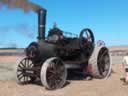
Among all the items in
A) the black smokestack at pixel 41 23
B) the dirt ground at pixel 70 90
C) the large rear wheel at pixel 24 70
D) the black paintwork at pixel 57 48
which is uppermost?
the black smokestack at pixel 41 23

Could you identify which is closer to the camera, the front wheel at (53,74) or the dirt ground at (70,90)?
the dirt ground at (70,90)

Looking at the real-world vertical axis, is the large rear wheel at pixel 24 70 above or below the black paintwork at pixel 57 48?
below

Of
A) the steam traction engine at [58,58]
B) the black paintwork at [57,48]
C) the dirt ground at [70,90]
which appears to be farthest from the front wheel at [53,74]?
the black paintwork at [57,48]

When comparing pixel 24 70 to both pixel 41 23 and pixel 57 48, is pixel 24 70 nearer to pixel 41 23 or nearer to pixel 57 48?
pixel 57 48

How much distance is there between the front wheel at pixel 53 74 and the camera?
1073cm

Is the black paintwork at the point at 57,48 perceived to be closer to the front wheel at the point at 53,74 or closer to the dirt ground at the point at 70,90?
the front wheel at the point at 53,74

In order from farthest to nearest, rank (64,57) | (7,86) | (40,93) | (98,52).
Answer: (98,52)
(64,57)
(7,86)
(40,93)

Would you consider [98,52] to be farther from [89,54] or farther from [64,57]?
[64,57]

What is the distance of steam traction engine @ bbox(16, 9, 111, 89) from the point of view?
1139 cm

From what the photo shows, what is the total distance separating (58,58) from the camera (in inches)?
455

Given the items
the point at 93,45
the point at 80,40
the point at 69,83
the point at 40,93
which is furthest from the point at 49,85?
the point at 93,45

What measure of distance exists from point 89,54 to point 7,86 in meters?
4.47

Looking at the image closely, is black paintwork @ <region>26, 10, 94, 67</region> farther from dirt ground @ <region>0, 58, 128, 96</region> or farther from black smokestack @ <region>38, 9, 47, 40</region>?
dirt ground @ <region>0, 58, 128, 96</region>

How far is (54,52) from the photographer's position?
12.2 meters
